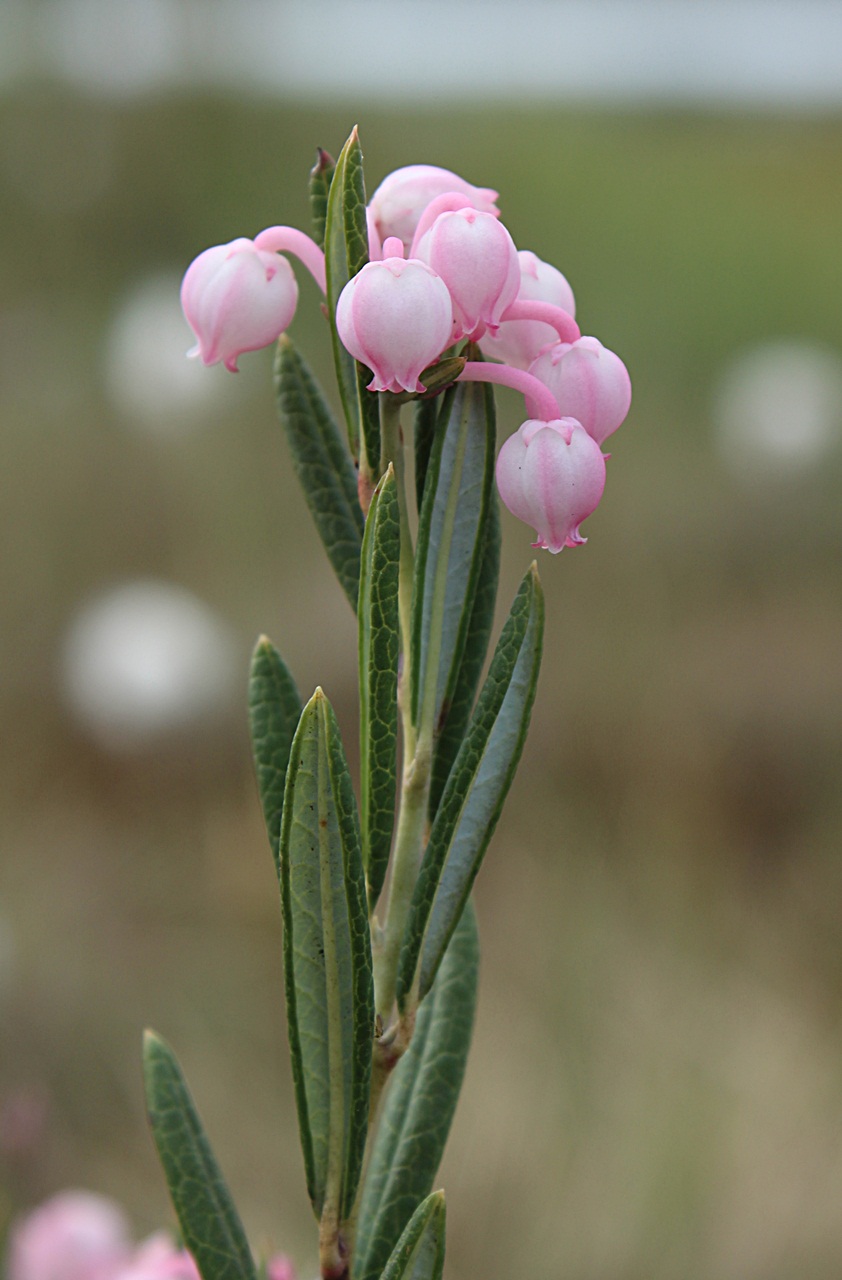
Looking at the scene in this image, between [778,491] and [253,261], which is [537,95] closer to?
[778,491]

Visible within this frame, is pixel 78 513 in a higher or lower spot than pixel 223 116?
lower

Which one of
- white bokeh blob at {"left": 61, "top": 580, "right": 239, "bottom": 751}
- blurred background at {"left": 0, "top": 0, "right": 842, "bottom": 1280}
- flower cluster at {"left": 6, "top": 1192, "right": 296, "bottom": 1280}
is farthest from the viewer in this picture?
white bokeh blob at {"left": 61, "top": 580, "right": 239, "bottom": 751}

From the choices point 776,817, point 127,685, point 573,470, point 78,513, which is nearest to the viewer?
point 573,470

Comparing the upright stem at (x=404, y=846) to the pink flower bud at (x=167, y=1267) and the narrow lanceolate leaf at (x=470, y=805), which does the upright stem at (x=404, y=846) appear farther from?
the pink flower bud at (x=167, y=1267)

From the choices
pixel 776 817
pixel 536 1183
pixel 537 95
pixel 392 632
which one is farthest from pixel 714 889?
pixel 537 95

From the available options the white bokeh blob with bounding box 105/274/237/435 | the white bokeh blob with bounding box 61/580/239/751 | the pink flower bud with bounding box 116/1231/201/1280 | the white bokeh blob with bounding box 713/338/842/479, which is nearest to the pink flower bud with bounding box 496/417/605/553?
the pink flower bud with bounding box 116/1231/201/1280

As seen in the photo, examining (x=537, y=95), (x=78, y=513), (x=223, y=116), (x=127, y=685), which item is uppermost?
(x=537, y=95)

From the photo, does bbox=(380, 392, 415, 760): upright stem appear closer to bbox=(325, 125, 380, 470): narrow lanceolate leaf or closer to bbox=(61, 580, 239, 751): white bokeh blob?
bbox=(325, 125, 380, 470): narrow lanceolate leaf
